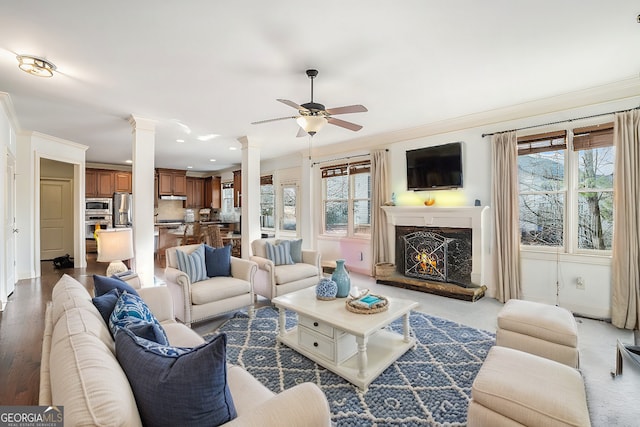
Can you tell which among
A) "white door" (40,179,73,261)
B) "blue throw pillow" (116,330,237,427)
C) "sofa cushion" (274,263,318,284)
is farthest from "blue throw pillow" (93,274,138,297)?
"white door" (40,179,73,261)

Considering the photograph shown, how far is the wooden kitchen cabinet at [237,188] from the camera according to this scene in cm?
849

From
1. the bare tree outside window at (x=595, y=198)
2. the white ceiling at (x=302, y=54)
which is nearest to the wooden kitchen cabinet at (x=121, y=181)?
the white ceiling at (x=302, y=54)

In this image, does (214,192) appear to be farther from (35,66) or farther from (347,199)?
(35,66)

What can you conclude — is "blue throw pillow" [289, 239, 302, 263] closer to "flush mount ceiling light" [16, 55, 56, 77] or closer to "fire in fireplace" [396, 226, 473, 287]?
"fire in fireplace" [396, 226, 473, 287]

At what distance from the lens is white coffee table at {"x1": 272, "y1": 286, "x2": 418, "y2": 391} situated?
221 centimetres

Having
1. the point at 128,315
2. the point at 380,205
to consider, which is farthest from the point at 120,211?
Answer: the point at 128,315

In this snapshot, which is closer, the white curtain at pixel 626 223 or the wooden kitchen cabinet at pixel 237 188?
the white curtain at pixel 626 223

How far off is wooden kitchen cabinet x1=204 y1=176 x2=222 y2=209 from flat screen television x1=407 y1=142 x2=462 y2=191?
6589mm

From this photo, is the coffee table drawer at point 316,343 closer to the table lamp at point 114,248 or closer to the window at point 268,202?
the table lamp at point 114,248

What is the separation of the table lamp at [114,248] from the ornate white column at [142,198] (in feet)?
3.13

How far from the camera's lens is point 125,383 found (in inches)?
38.9

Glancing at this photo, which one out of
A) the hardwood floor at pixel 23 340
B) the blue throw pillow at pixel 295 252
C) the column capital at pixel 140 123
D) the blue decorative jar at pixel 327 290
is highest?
the column capital at pixel 140 123

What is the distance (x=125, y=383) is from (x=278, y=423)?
1.73ft

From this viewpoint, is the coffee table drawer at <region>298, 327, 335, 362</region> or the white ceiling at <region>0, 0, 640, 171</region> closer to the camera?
the white ceiling at <region>0, 0, 640, 171</region>
